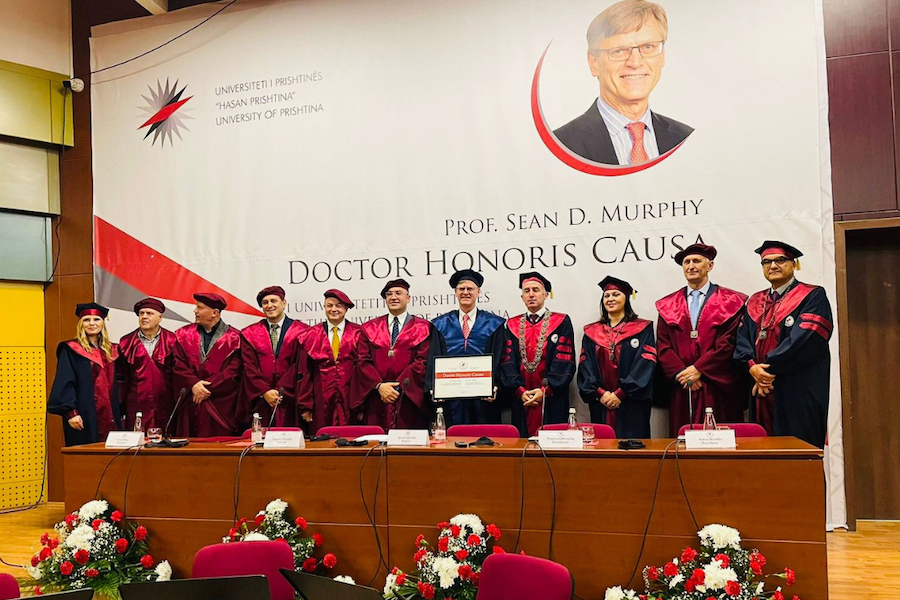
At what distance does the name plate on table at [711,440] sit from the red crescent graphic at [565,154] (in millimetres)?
3144

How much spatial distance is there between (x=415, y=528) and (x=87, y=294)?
17.2ft

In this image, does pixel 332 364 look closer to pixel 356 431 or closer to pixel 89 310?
pixel 356 431

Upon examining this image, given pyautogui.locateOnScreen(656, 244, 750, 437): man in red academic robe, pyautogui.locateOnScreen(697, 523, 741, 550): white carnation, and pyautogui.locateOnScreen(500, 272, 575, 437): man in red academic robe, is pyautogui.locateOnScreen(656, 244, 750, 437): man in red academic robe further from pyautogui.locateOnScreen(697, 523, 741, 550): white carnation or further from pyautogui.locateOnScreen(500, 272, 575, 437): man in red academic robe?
pyautogui.locateOnScreen(697, 523, 741, 550): white carnation

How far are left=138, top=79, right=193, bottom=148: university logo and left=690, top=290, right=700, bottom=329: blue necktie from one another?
4.69 m

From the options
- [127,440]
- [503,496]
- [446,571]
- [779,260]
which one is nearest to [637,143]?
[779,260]

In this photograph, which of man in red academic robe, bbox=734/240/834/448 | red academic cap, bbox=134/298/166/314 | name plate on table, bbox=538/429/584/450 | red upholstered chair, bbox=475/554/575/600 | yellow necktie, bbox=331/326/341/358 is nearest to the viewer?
red upholstered chair, bbox=475/554/575/600

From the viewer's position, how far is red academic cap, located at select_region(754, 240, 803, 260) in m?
5.23

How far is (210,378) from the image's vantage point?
6453 millimetres

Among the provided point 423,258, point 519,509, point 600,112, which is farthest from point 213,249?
point 519,509

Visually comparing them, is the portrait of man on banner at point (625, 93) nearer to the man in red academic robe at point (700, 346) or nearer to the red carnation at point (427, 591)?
the man in red academic robe at point (700, 346)

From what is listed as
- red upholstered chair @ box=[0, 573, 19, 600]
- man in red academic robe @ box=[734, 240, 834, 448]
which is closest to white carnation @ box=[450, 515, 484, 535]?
red upholstered chair @ box=[0, 573, 19, 600]

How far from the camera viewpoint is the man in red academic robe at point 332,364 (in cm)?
617

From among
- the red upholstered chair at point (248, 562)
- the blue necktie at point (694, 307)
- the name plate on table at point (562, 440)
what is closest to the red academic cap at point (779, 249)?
the blue necktie at point (694, 307)

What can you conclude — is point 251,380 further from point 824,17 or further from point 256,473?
point 824,17
